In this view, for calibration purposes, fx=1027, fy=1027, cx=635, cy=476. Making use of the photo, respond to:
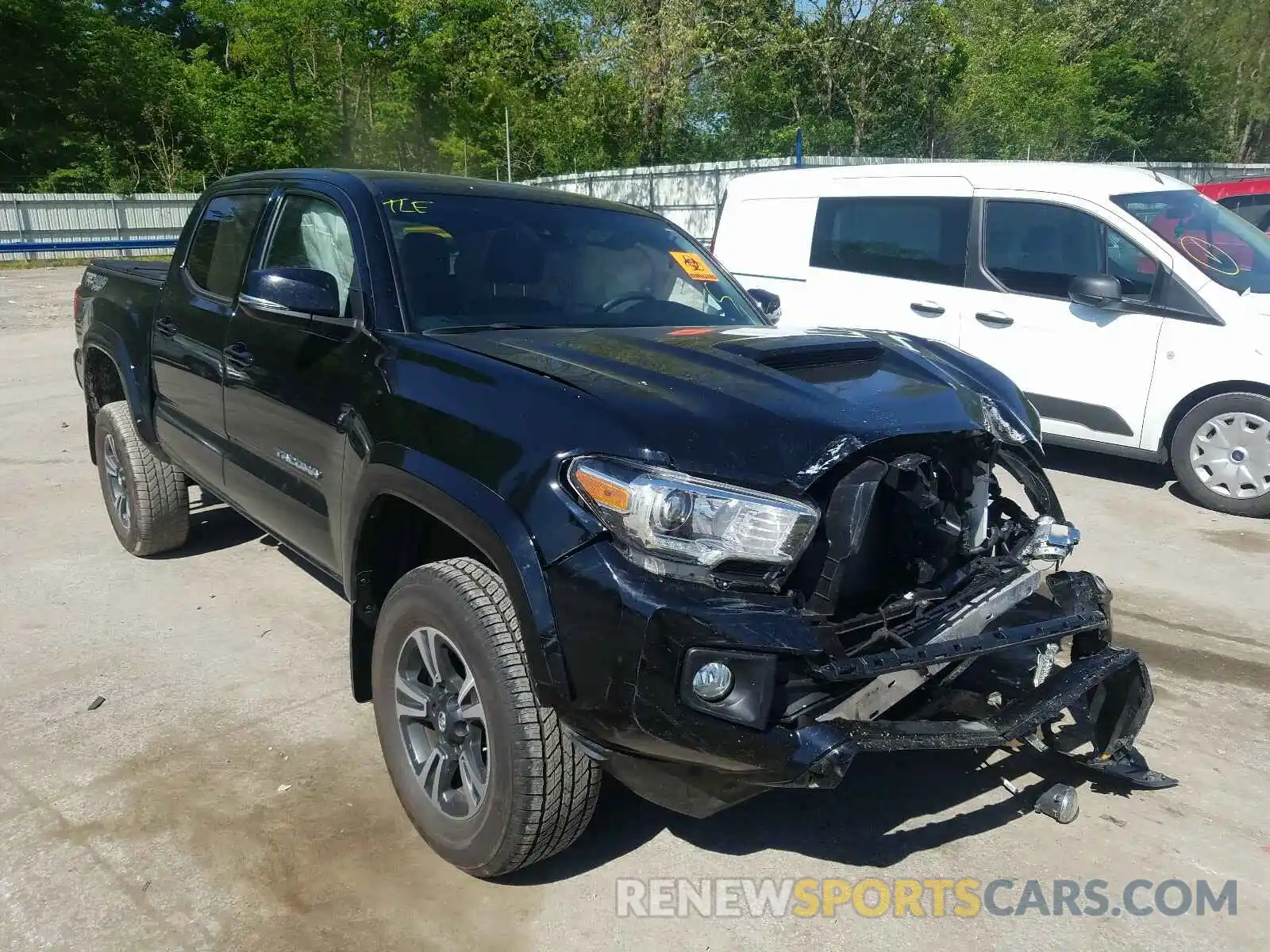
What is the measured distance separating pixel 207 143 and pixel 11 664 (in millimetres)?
37305

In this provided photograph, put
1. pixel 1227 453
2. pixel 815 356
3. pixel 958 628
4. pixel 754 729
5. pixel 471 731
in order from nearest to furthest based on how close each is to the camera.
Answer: pixel 754 729 < pixel 958 628 < pixel 471 731 < pixel 815 356 < pixel 1227 453

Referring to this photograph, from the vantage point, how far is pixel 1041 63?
33.5 metres

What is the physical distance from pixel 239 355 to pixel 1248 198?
10.1 m

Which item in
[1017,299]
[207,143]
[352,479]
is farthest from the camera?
[207,143]

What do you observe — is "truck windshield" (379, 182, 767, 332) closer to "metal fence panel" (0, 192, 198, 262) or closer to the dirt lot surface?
the dirt lot surface

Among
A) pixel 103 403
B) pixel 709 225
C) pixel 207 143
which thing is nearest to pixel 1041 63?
pixel 709 225

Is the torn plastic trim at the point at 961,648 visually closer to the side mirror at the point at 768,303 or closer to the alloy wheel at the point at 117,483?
the side mirror at the point at 768,303

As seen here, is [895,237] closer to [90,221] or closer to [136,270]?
[136,270]

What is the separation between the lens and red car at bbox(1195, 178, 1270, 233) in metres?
10.0

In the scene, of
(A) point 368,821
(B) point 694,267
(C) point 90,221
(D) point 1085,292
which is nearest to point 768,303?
(B) point 694,267

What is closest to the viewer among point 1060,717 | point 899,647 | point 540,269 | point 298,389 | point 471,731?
point 899,647

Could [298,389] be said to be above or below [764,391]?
below

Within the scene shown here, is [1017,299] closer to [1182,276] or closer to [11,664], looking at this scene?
[1182,276]

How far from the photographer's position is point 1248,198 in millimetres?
10141
